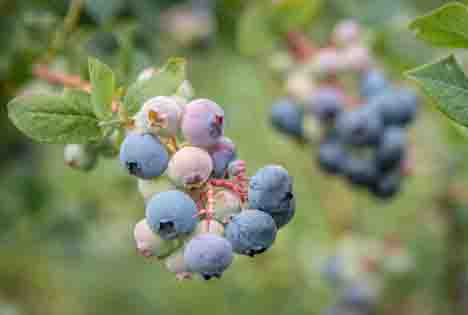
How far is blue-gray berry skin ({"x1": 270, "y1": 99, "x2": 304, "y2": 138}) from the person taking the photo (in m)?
1.61

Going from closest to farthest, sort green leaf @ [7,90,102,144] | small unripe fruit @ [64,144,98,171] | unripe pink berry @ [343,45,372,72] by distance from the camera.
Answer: green leaf @ [7,90,102,144]
small unripe fruit @ [64,144,98,171]
unripe pink berry @ [343,45,372,72]

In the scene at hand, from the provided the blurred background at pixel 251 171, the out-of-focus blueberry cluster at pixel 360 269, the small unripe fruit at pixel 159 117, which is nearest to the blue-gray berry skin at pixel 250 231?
the small unripe fruit at pixel 159 117

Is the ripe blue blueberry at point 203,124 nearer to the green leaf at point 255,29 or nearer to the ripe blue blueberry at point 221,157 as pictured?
the ripe blue blueberry at point 221,157

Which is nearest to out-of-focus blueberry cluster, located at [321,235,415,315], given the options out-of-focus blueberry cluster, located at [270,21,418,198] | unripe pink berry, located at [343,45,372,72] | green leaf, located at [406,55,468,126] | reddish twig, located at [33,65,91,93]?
out-of-focus blueberry cluster, located at [270,21,418,198]

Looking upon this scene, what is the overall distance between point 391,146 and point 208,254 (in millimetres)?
925

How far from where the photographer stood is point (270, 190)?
0.67 metres

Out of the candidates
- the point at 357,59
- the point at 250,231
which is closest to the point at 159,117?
the point at 250,231

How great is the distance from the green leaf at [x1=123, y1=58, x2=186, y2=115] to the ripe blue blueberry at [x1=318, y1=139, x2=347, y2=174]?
2.81ft

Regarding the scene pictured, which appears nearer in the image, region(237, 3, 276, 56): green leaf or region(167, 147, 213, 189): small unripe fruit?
region(167, 147, 213, 189): small unripe fruit

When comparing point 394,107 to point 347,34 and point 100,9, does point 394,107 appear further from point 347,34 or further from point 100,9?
point 100,9

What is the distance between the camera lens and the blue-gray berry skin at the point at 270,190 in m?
0.67

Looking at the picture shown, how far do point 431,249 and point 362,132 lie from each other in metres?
0.87

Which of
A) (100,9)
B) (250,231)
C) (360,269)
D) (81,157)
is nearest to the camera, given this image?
(250,231)

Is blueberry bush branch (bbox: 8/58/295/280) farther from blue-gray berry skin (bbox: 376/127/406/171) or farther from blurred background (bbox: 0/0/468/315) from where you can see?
blue-gray berry skin (bbox: 376/127/406/171)
